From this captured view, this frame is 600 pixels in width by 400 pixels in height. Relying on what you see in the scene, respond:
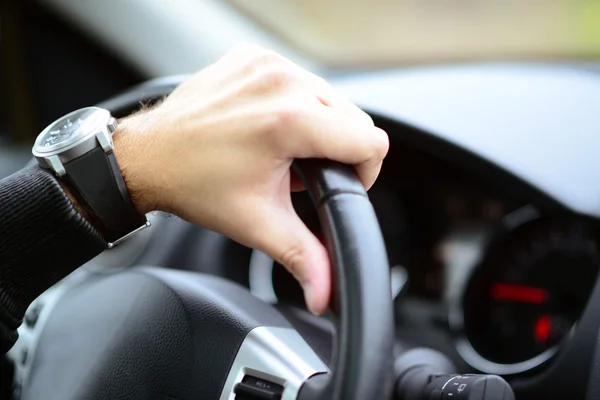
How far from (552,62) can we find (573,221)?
412 millimetres

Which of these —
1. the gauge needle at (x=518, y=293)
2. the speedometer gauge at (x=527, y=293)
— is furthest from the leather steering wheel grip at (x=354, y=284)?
the gauge needle at (x=518, y=293)

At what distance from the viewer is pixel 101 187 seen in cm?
67

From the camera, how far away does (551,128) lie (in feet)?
3.71

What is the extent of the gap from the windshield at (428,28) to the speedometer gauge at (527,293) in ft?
2.00

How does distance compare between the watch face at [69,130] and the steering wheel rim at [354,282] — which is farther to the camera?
the watch face at [69,130]

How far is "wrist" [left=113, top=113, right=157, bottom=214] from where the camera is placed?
26.3 inches

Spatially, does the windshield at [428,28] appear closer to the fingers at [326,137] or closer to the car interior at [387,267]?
the car interior at [387,267]

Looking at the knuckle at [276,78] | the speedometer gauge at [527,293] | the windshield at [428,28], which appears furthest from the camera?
the windshield at [428,28]

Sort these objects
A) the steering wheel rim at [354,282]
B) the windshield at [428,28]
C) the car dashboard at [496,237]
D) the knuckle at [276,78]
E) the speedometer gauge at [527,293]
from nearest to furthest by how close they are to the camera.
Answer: the steering wheel rim at [354,282]
the knuckle at [276,78]
the car dashboard at [496,237]
the speedometer gauge at [527,293]
the windshield at [428,28]

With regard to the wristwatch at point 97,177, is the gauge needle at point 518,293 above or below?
below

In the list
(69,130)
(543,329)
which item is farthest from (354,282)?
(543,329)

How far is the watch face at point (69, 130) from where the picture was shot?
0.70 meters

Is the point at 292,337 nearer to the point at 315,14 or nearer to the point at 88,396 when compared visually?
the point at 88,396

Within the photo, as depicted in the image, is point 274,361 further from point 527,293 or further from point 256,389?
point 527,293
